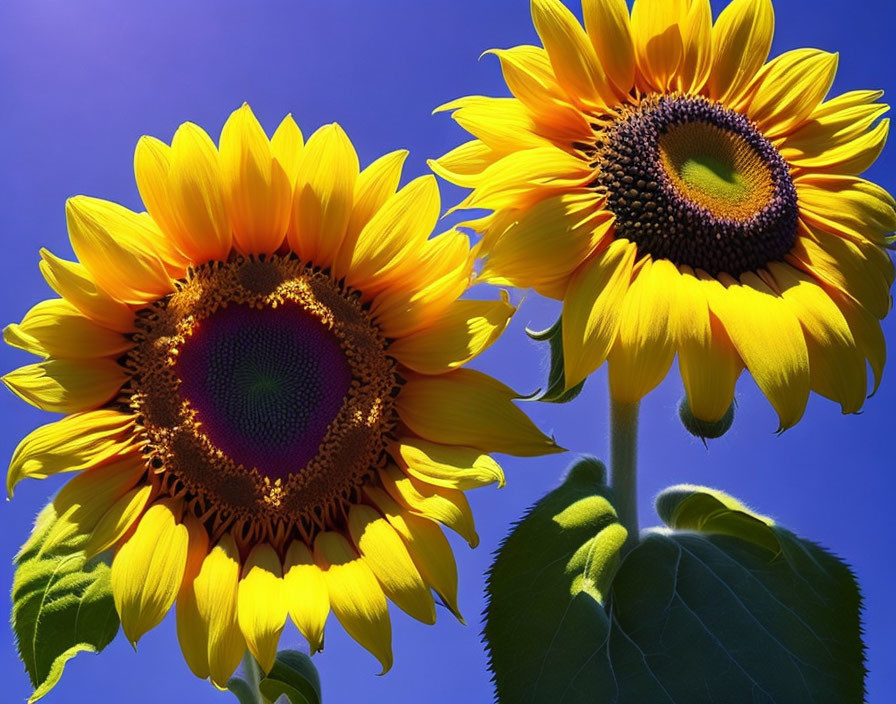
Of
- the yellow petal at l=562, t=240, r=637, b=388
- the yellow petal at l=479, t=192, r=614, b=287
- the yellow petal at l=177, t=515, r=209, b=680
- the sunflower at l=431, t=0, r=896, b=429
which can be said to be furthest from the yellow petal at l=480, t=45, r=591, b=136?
the yellow petal at l=177, t=515, r=209, b=680

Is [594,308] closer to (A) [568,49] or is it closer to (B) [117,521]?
(A) [568,49]

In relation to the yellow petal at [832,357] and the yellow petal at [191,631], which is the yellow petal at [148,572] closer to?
the yellow petal at [191,631]

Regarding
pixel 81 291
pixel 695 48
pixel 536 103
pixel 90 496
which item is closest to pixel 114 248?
pixel 81 291

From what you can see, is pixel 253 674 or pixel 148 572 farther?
pixel 253 674

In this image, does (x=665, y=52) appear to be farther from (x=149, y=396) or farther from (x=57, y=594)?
(x=57, y=594)

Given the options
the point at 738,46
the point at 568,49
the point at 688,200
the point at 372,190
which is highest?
the point at 738,46
